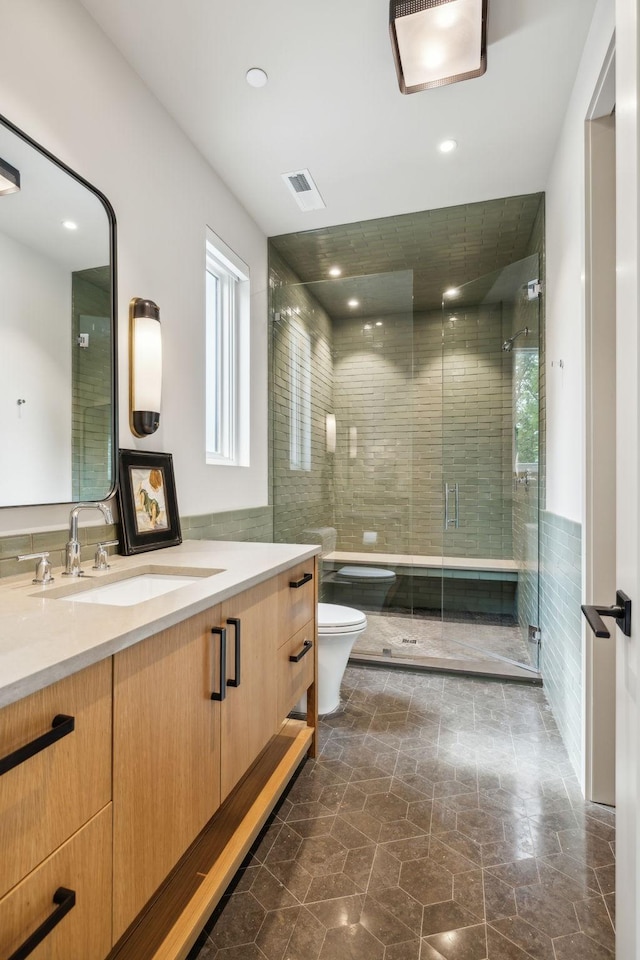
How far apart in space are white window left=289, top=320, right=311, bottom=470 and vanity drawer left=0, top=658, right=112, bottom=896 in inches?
105

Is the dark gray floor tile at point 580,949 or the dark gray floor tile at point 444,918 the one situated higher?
the dark gray floor tile at point 444,918

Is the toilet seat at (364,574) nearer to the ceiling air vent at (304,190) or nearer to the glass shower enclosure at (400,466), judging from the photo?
the glass shower enclosure at (400,466)

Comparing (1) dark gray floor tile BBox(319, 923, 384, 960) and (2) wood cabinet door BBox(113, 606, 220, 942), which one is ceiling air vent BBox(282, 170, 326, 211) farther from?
(1) dark gray floor tile BBox(319, 923, 384, 960)

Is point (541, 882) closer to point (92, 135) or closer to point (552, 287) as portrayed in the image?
point (552, 287)

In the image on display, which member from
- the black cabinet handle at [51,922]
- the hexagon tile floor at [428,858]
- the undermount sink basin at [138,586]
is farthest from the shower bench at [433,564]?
the black cabinet handle at [51,922]

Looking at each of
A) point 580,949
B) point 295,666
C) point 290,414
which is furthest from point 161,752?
point 290,414

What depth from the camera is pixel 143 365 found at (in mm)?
1868

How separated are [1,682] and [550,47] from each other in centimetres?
258

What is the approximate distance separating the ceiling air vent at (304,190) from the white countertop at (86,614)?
2.11 m

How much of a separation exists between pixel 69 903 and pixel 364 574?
2833 millimetres

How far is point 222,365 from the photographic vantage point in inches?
115

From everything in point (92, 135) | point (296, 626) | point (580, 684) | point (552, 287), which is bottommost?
point (580, 684)

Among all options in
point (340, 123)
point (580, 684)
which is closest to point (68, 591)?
point (580, 684)

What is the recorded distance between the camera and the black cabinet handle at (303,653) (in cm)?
177
